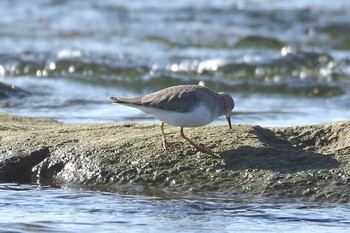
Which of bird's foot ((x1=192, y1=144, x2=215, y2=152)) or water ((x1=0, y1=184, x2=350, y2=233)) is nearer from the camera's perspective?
water ((x1=0, y1=184, x2=350, y2=233))

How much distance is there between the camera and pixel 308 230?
6.07 metres

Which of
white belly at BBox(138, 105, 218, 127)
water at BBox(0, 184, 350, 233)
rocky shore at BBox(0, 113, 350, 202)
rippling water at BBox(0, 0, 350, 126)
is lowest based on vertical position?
water at BBox(0, 184, 350, 233)

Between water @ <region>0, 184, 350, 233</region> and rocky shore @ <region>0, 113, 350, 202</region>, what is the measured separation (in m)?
0.15

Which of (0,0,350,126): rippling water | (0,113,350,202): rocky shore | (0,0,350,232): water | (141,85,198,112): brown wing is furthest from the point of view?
(0,0,350,126): rippling water

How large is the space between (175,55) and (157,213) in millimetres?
12135

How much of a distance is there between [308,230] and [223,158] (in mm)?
1165

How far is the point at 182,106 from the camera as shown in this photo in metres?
7.18

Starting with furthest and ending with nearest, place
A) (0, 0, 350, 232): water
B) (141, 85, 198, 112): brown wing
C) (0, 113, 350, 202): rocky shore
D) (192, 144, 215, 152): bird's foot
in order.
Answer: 1. (141, 85, 198, 112): brown wing
2. (192, 144, 215, 152): bird's foot
3. (0, 113, 350, 202): rocky shore
4. (0, 0, 350, 232): water

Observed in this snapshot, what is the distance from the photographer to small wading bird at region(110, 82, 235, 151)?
280 inches

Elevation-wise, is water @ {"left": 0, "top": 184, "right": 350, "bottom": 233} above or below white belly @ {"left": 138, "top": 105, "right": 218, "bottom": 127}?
below

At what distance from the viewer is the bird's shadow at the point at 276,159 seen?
6824 mm

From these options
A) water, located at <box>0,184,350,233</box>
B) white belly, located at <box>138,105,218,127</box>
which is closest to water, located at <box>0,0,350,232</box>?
water, located at <box>0,184,350,233</box>

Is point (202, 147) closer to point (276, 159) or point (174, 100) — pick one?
point (174, 100)

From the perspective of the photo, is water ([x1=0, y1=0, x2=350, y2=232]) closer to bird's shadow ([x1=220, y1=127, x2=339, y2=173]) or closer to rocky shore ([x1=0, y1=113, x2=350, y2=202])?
rocky shore ([x1=0, y1=113, x2=350, y2=202])
